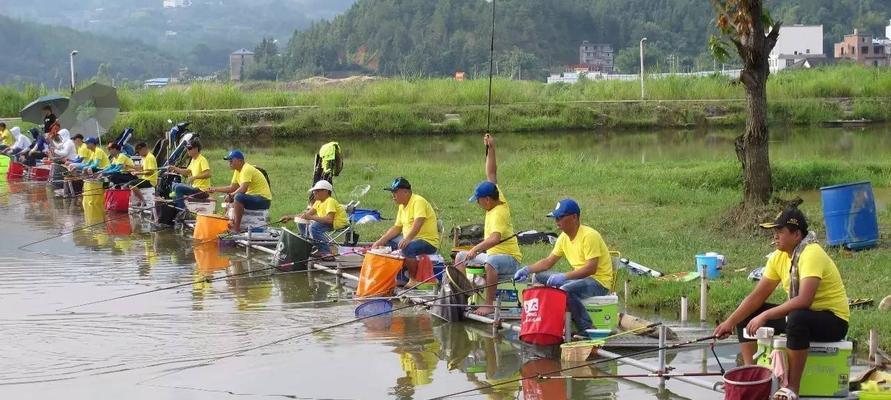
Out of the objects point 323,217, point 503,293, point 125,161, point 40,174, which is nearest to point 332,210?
point 323,217

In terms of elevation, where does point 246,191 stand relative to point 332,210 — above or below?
above

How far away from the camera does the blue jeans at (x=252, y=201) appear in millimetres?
17766

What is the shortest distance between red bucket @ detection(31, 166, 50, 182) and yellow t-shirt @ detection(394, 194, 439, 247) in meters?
16.7

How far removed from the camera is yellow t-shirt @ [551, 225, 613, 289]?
10805 millimetres

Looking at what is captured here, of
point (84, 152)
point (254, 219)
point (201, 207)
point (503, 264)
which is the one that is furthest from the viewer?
point (84, 152)

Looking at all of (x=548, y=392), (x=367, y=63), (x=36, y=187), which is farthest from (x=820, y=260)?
(x=367, y=63)

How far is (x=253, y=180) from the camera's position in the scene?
1777cm

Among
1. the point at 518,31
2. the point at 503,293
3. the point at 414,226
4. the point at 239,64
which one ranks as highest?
the point at 518,31

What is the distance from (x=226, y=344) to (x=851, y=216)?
7255 mm

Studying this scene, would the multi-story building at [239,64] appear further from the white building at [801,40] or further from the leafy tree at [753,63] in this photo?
the leafy tree at [753,63]

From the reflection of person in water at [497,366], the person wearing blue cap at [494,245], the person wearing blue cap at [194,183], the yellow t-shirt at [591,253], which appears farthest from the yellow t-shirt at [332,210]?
the yellow t-shirt at [591,253]

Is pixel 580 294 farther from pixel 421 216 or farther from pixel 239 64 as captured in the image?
pixel 239 64

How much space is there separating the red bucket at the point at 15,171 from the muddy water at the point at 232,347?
13.8 m

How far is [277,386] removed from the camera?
9961mm
